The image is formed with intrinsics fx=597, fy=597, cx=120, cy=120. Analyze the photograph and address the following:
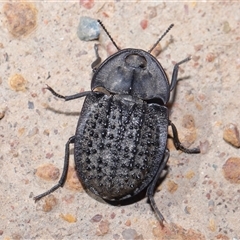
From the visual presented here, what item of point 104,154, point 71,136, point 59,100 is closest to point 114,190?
point 104,154

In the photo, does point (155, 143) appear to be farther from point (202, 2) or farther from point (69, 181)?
point (202, 2)

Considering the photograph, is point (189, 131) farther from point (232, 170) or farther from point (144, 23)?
point (144, 23)

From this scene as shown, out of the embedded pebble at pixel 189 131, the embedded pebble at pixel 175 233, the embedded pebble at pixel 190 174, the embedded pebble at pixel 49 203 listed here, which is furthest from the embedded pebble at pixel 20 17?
the embedded pebble at pixel 175 233

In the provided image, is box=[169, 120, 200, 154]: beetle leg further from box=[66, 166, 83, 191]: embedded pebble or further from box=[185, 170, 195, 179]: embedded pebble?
box=[66, 166, 83, 191]: embedded pebble

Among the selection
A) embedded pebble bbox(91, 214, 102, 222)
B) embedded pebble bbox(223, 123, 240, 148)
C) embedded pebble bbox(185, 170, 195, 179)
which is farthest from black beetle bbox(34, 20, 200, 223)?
embedded pebble bbox(223, 123, 240, 148)

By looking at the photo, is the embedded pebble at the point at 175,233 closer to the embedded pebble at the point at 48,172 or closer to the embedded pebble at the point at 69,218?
the embedded pebble at the point at 69,218
